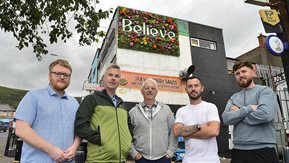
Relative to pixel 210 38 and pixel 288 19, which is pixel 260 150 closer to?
pixel 288 19

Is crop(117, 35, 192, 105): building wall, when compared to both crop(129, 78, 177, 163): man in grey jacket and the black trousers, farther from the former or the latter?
the black trousers

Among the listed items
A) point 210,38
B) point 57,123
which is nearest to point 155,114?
point 57,123

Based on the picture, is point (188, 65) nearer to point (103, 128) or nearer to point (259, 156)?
point (259, 156)

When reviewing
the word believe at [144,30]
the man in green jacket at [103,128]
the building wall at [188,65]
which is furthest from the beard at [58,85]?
the word believe at [144,30]

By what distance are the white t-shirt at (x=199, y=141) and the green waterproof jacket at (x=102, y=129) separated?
83 centimetres

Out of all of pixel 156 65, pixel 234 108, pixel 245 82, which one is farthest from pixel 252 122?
pixel 156 65

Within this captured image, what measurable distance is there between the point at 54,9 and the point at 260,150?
422 cm

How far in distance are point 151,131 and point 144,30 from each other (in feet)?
33.7

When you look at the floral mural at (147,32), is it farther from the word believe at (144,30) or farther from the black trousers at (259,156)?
the black trousers at (259,156)

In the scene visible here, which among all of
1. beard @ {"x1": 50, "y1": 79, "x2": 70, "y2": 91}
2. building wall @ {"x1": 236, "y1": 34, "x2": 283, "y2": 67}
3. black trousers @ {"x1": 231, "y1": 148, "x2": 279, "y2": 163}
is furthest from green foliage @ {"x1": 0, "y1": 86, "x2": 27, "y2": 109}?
black trousers @ {"x1": 231, "y1": 148, "x2": 279, "y2": 163}

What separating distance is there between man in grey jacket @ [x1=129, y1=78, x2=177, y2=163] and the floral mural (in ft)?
29.5

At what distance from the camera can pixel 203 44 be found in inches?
585

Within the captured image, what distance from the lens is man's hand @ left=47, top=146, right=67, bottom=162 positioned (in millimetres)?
2268

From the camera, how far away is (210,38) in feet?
49.6
